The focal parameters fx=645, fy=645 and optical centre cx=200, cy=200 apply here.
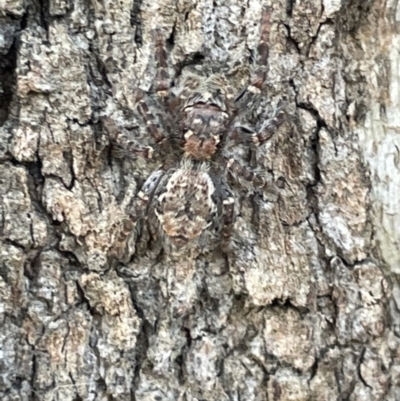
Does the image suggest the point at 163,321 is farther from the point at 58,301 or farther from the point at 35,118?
the point at 35,118

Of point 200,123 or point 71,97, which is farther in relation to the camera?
point 200,123

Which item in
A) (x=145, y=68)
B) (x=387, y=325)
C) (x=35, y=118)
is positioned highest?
(x=145, y=68)

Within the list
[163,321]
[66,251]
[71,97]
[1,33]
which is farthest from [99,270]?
[1,33]

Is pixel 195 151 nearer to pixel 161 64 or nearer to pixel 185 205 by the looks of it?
pixel 185 205

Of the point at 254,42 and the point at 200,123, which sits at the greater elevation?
the point at 254,42

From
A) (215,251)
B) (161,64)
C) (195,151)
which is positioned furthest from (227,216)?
(161,64)

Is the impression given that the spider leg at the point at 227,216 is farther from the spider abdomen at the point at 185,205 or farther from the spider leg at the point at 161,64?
the spider leg at the point at 161,64

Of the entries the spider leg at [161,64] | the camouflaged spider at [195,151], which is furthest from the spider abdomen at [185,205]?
the spider leg at [161,64]
